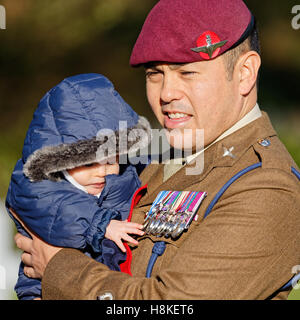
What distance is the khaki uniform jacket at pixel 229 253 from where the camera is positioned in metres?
1.94

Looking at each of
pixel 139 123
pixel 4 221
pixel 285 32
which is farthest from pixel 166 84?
pixel 285 32

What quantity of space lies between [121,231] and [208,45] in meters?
0.77

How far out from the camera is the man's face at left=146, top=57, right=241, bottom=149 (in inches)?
88.7

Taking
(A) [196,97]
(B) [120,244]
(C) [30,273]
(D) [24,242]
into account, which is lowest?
(C) [30,273]

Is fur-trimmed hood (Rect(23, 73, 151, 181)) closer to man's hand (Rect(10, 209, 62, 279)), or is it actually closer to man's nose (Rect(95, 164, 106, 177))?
man's nose (Rect(95, 164, 106, 177))

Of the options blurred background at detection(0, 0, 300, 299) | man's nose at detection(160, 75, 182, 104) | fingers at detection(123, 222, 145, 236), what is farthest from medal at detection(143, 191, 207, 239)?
blurred background at detection(0, 0, 300, 299)

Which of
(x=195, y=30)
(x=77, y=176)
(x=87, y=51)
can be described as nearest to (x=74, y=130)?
(x=77, y=176)

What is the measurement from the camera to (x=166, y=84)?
231 centimetres

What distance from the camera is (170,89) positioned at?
2.30m

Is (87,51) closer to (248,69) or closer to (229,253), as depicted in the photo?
(248,69)

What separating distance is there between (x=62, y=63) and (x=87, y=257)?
6512mm

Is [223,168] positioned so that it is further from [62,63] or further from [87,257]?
[62,63]

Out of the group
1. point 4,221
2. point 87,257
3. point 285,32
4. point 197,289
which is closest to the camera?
point 197,289

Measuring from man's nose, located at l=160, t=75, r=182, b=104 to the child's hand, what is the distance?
509 millimetres
